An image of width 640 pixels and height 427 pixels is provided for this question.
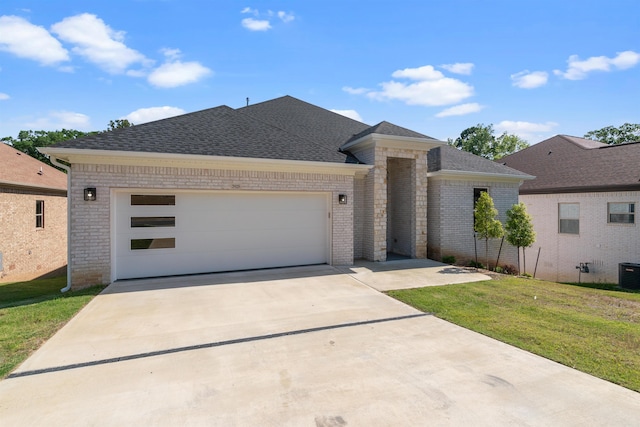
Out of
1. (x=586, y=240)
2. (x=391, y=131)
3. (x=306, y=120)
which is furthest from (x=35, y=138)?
(x=586, y=240)

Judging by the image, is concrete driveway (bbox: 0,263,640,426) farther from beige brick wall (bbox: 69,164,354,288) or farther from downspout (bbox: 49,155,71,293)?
downspout (bbox: 49,155,71,293)

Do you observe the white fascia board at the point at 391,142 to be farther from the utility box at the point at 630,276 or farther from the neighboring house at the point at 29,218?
the neighboring house at the point at 29,218

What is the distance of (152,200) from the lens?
27.0 feet

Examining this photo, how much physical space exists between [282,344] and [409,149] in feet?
28.9

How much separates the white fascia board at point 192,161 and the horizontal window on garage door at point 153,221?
1.41 meters

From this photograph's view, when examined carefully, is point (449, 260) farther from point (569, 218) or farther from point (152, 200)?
point (152, 200)

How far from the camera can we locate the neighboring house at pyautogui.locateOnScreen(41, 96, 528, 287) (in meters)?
7.61

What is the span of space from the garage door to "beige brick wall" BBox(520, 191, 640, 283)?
1218 cm

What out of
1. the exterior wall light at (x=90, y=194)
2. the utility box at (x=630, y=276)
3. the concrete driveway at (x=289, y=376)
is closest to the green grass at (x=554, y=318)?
the concrete driveway at (x=289, y=376)

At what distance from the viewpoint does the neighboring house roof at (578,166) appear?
1304cm

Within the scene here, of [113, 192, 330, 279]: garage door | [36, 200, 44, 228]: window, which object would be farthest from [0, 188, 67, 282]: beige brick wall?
[113, 192, 330, 279]: garage door

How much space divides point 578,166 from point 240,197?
646 inches

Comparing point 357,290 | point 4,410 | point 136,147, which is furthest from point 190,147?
point 4,410

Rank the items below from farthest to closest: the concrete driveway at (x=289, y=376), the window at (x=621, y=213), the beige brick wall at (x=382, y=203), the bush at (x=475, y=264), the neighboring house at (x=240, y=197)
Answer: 1. the window at (x=621, y=213)
2. the bush at (x=475, y=264)
3. the beige brick wall at (x=382, y=203)
4. the neighboring house at (x=240, y=197)
5. the concrete driveway at (x=289, y=376)
